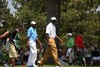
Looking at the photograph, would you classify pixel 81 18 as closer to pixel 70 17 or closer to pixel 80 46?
pixel 70 17

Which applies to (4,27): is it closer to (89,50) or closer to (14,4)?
(14,4)

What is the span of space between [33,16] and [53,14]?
26.6 meters

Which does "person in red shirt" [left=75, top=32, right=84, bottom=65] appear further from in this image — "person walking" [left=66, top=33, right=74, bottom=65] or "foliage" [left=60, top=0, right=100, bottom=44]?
"foliage" [left=60, top=0, right=100, bottom=44]

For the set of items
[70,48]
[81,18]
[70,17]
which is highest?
[70,48]

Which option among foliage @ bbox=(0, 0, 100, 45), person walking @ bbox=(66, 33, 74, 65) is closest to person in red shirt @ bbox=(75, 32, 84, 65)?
person walking @ bbox=(66, 33, 74, 65)

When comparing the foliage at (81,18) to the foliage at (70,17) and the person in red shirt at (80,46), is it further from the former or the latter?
the person in red shirt at (80,46)

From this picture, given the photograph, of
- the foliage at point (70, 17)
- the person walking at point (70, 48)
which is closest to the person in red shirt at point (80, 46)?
the person walking at point (70, 48)

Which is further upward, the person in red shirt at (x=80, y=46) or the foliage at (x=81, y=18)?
the person in red shirt at (x=80, y=46)

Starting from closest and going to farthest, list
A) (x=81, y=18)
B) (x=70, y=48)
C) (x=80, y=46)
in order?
(x=70, y=48), (x=80, y=46), (x=81, y=18)

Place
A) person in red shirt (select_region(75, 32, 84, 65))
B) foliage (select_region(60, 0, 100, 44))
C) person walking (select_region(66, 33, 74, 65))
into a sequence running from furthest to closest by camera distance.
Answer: foliage (select_region(60, 0, 100, 44))
person in red shirt (select_region(75, 32, 84, 65))
person walking (select_region(66, 33, 74, 65))

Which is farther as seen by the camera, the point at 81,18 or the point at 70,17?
the point at 81,18

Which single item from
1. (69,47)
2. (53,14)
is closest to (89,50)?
(69,47)

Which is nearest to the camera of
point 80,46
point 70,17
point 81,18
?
point 80,46

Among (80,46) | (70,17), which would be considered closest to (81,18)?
(70,17)
